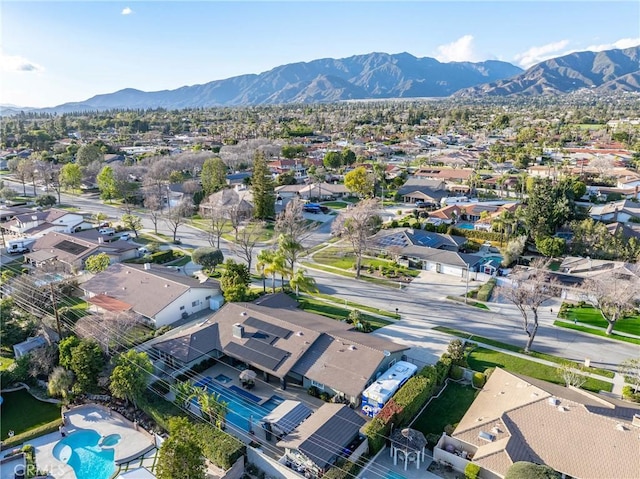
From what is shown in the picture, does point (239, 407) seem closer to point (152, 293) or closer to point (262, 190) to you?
point (152, 293)

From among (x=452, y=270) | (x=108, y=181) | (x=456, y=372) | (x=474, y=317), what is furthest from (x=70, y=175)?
(x=456, y=372)

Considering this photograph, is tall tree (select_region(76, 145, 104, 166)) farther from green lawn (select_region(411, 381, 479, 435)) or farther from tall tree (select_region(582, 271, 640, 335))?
tall tree (select_region(582, 271, 640, 335))

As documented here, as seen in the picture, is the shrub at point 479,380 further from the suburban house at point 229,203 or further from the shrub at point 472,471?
the suburban house at point 229,203

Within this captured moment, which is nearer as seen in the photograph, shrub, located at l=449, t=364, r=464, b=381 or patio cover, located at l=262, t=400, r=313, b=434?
patio cover, located at l=262, t=400, r=313, b=434

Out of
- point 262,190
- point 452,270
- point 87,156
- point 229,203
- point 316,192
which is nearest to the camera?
point 452,270

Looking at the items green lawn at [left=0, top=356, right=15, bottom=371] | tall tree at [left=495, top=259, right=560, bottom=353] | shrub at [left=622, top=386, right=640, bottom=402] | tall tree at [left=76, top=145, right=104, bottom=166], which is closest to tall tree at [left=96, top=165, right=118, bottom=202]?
tall tree at [left=76, top=145, right=104, bottom=166]

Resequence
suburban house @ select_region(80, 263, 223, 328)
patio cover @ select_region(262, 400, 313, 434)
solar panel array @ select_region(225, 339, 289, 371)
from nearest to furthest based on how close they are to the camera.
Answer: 1. patio cover @ select_region(262, 400, 313, 434)
2. solar panel array @ select_region(225, 339, 289, 371)
3. suburban house @ select_region(80, 263, 223, 328)
